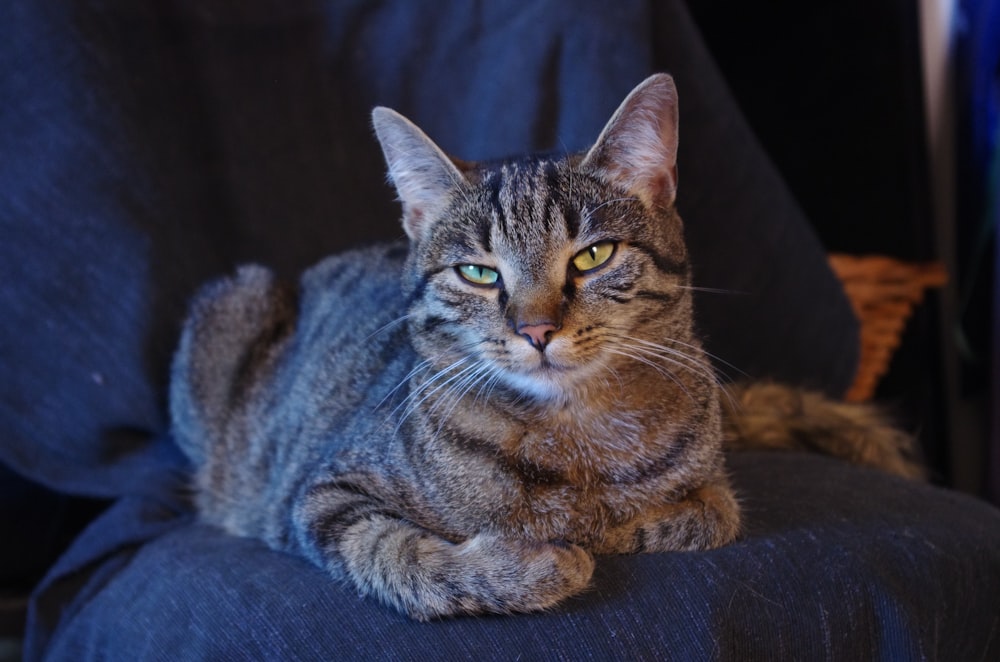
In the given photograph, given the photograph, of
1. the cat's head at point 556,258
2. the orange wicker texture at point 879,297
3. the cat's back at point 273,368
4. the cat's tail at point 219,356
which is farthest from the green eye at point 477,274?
the orange wicker texture at point 879,297

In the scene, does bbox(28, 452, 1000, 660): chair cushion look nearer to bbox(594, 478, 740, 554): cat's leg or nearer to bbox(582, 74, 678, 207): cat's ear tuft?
bbox(594, 478, 740, 554): cat's leg

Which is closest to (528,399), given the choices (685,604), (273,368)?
(685,604)

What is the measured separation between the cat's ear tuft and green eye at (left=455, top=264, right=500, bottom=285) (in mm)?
200

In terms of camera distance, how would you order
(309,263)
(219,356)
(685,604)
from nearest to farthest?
(685,604) < (219,356) < (309,263)

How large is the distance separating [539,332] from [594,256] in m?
0.15

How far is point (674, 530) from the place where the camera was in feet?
3.77

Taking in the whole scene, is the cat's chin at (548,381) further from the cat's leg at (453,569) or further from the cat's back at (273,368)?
the cat's back at (273,368)

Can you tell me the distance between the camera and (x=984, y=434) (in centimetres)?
258

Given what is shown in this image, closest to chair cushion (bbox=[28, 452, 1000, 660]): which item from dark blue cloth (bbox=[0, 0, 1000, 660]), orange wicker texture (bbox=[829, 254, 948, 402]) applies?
dark blue cloth (bbox=[0, 0, 1000, 660])

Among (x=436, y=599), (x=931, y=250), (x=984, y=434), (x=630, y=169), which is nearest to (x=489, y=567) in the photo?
(x=436, y=599)

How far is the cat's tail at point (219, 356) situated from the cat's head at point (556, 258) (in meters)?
0.62

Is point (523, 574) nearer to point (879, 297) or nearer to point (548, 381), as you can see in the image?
point (548, 381)

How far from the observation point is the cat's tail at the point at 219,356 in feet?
5.56

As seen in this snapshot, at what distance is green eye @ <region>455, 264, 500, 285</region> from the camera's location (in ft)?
3.75
